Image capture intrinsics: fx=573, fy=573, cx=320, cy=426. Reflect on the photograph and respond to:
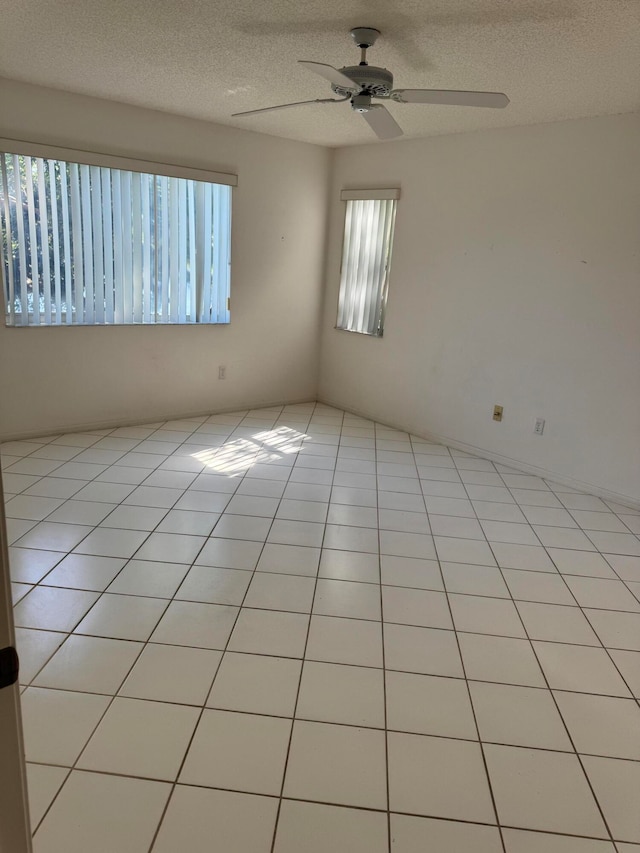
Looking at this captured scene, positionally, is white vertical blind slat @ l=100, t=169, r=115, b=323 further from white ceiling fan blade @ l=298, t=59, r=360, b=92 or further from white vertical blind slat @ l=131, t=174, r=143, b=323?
white ceiling fan blade @ l=298, t=59, r=360, b=92

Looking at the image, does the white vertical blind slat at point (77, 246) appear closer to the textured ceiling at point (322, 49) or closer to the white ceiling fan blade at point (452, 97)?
the textured ceiling at point (322, 49)

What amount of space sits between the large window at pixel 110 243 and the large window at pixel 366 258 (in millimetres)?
1152

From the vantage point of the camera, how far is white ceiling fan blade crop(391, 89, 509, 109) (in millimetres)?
2467

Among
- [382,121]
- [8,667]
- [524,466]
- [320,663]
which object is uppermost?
[382,121]

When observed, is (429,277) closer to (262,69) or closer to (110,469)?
(262,69)

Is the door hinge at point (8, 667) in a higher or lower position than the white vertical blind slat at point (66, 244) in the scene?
lower

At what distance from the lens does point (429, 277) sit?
185 inches

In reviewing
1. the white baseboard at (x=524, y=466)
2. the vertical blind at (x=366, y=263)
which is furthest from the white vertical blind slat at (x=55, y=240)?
the white baseboard at (x=524, y=466)

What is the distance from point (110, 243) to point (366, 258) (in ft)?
7.21

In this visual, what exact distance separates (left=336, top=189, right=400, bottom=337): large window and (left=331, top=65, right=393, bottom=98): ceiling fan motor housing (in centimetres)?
227

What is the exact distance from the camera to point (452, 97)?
98.8 inches

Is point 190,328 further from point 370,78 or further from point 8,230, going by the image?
point 370,78

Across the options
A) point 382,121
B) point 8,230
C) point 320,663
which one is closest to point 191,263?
point 8,230

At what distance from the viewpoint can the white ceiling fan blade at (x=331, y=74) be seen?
85.0 inches
